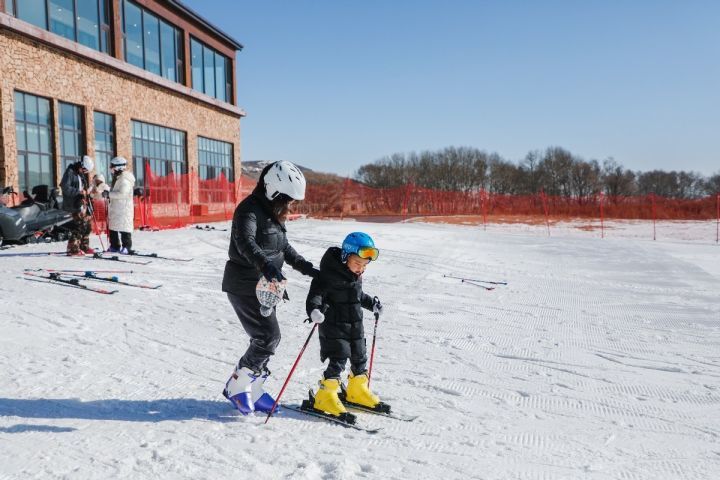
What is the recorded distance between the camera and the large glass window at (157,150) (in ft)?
70.3

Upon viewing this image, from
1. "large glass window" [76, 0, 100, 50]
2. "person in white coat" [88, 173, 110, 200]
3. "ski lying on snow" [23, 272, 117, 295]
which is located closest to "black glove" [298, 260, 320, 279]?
"ski lying on snow" [23, 272, 117, 295]

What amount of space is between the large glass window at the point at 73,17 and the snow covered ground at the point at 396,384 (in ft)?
33.0

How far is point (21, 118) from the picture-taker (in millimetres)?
15633

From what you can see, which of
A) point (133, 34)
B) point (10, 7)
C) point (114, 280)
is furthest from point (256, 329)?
point (133, 34)

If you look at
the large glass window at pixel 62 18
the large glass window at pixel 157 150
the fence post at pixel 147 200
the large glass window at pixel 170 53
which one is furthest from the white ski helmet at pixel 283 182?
the large glass window at pixel 170 53

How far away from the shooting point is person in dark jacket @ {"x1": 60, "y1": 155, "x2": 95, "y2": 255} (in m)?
9.75

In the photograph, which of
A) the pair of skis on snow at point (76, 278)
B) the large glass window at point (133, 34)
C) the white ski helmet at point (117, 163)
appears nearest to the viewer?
the pair of skis on snow at point (76, 278)

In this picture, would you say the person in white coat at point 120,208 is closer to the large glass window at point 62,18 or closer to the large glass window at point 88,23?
the large glass window at point 62,18

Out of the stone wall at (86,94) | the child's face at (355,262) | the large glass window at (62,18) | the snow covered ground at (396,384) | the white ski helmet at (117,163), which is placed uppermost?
the large glass window at (62,18)

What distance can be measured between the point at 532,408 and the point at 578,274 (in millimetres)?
8001

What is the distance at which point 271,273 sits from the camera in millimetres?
3170

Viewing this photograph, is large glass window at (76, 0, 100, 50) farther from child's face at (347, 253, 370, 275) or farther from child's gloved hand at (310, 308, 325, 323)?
child's gloved hand at (310, 308, 325, 323)

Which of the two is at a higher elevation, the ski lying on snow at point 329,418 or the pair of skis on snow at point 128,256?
the pair of skis on snow at point 128,256

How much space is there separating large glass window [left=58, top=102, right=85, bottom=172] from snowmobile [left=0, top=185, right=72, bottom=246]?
4351mm
